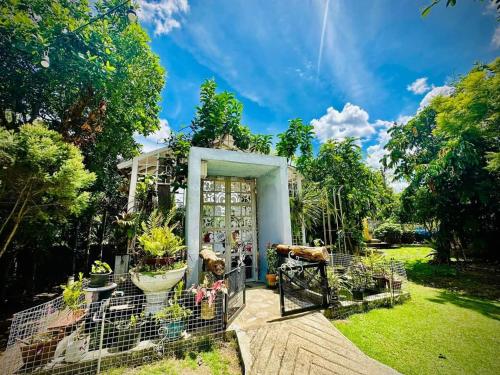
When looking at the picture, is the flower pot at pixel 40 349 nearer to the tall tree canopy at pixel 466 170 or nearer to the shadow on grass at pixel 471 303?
the shadow on grass at pixel 471 303

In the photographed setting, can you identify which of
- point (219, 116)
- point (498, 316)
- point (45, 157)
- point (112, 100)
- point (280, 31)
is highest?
point (280, 31)

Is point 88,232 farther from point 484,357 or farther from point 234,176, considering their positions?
point 484,357

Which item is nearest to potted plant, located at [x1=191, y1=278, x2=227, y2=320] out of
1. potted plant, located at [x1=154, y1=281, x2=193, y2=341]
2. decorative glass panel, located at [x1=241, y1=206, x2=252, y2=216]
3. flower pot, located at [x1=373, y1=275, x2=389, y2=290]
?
potted plant, located at [x1=154, y1=281, x2=193, y2=341]

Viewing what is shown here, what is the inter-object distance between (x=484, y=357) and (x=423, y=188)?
32.1 ft

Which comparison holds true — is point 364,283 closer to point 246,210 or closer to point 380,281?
point 380,281

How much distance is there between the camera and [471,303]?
539 cm

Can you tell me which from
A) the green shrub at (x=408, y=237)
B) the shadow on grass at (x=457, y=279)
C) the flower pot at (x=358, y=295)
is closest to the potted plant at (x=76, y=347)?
the flower pot at (x=358, y=295)

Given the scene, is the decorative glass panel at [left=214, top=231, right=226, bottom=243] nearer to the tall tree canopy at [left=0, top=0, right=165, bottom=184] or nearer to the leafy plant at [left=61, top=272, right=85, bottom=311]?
the leafy plant at [left=61, top=272, right=85, bottom=311]

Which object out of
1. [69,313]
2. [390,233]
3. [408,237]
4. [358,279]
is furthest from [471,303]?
[408,237]

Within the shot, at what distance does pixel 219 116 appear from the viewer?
714cm

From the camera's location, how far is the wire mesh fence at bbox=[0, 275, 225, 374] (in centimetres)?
278

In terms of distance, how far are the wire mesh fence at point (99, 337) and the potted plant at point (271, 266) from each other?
2646mm

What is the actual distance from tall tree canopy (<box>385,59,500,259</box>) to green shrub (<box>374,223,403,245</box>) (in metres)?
9.00

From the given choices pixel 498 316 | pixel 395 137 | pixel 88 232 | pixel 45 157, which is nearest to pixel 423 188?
pixel 395 137
